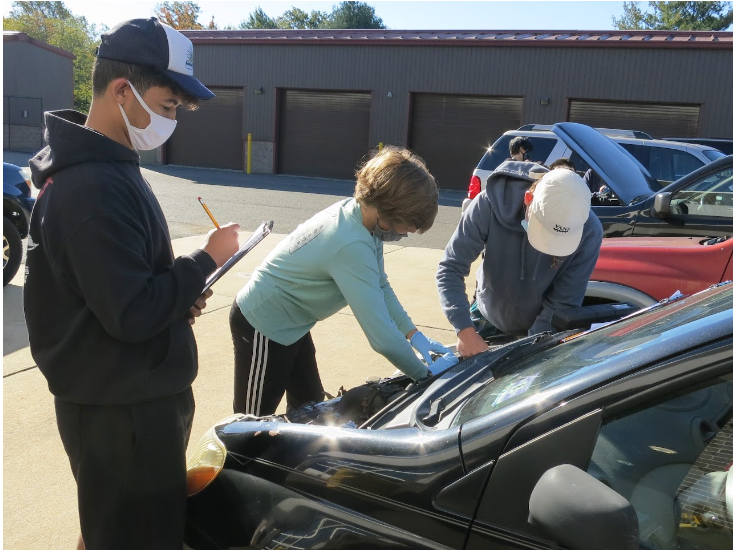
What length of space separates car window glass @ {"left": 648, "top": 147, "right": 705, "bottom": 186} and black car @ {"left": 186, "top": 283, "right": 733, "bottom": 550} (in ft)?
31.1

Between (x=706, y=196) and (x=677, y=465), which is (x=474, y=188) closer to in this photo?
(x=706, y=196)

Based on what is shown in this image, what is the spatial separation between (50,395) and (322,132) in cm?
2109

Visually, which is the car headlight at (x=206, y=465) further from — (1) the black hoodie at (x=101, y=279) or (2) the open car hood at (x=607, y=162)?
(2) the open car hood at (x=607, y=162)

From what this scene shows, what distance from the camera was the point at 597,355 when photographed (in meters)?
1.92

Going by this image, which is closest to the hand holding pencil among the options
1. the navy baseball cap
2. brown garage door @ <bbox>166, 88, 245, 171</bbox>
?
the navy baseball cap

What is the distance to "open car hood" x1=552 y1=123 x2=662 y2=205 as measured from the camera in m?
5.96

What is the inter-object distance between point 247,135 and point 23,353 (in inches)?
839

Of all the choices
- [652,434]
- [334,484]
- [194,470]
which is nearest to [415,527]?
[334,484]

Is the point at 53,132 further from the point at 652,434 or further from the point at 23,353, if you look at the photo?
the point at 23,353

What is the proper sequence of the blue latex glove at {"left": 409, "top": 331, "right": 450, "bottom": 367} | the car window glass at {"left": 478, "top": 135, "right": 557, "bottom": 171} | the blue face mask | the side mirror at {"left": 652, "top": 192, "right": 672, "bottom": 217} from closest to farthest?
1. the blue face mask
2. the blue latex glove at {"left": 409, "top": 331, "right": 450, "bottom": 367}
3. the side mirror at {"left": 652, "top": 192, "right": 672, "bottom": 217}
4. the car window glass at {"left": 478, "top": 135, "right": 557, "bottom": 171}

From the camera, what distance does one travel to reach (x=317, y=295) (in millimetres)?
2951

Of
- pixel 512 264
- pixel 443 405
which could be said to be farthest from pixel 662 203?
pixel 443 405

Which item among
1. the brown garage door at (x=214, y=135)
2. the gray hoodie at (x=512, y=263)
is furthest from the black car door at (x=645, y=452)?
the brown garage door at (x=214, y=135)

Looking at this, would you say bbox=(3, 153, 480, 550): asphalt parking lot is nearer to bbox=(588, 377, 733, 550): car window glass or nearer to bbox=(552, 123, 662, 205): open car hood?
bbox=(552, 123, 662, 205): open car hood
